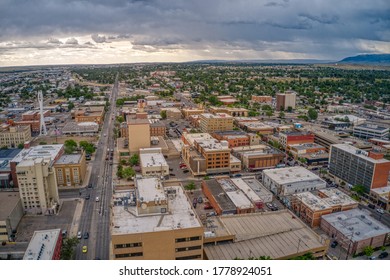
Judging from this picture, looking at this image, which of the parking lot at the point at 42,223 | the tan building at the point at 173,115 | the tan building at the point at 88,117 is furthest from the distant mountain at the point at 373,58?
the tan building at the point at 88,117

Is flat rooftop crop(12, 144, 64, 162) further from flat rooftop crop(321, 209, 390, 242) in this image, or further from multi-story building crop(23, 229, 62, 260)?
flat rooftop crop(321, 209, 390, 242)

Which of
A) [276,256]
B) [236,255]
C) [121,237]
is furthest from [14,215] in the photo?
[276,256]

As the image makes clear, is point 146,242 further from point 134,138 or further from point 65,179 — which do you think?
point 134,138

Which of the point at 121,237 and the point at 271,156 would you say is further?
the point at 271,156

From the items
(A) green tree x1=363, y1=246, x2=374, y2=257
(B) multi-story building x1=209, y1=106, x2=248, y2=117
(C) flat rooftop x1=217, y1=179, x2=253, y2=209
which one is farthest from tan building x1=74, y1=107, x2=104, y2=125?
(A) green tree x1=363, y1=246, x2=374, y2=257

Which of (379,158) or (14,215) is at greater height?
(379,158)
